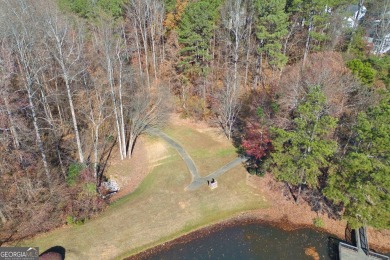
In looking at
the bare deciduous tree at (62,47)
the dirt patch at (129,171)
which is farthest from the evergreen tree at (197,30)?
the dirt patch at (129,171)

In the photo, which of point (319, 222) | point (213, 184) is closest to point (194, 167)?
point (213, 184)

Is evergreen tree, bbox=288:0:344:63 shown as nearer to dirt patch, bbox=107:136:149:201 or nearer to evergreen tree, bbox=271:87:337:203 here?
evergreen tree, bbox=271:87:337:203

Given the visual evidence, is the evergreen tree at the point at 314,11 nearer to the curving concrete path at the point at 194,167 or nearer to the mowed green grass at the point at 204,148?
the mowed green grass at the point at 204,148

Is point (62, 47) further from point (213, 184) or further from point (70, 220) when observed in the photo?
point (213, 184)

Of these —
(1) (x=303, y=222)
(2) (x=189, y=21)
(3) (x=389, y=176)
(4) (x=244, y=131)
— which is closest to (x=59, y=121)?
(2) (x=189, y=21)
